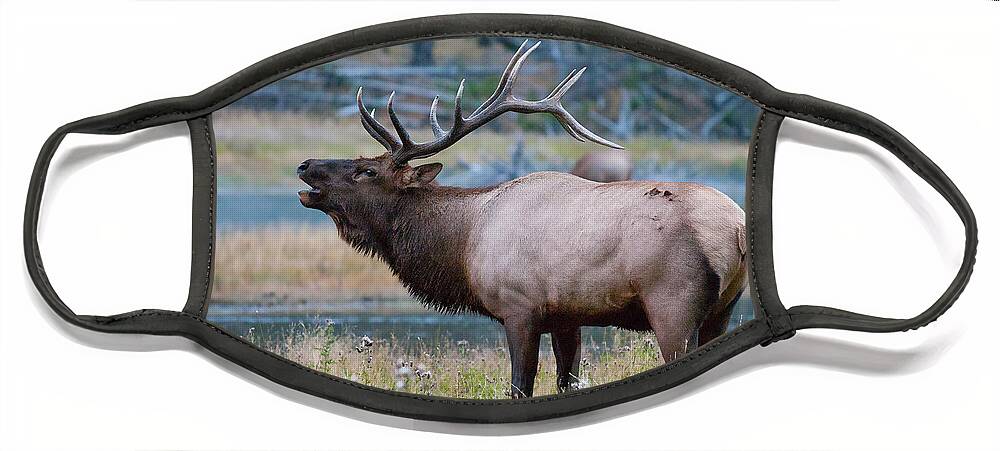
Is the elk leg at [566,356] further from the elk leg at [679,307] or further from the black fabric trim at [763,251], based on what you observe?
the black fabric trim at [763,251]

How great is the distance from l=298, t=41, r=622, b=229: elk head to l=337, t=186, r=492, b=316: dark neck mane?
0.8 inches

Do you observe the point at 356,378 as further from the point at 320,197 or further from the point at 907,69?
the point at 907,69

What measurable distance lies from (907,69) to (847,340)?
446 millimetres

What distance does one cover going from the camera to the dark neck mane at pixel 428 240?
45.4 inches

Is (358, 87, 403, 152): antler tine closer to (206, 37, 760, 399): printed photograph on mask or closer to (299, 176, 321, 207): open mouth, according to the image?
(206, 37, 760, 399): printed photograph on mask

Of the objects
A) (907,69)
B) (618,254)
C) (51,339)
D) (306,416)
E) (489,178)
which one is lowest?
(306,416)

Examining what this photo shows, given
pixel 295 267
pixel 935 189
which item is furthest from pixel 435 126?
pixel 935 189

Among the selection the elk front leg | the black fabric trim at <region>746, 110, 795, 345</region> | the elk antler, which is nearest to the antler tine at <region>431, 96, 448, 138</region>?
the elk antler

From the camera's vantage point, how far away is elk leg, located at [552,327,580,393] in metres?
1.13

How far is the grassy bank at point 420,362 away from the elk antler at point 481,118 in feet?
0.95

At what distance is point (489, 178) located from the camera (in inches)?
45.3

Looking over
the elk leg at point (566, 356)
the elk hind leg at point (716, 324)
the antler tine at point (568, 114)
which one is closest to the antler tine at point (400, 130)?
the antler tine at point (568, 114)

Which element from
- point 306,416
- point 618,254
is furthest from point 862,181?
point 306,416

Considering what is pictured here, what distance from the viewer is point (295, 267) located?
1.15m
